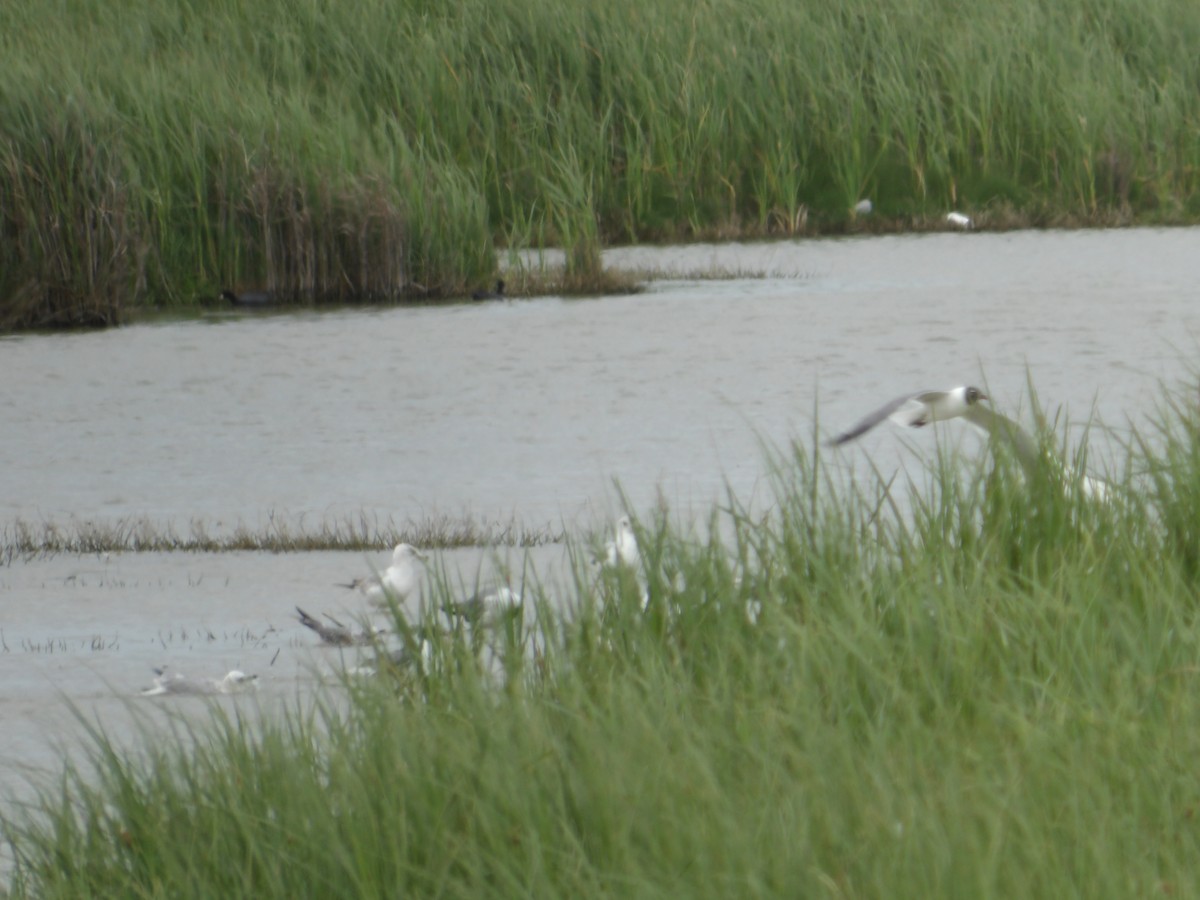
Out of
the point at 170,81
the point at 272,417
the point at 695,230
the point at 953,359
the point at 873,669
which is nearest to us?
the point at 873,669

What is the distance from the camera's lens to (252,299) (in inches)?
432

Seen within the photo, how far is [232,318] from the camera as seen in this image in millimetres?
10359

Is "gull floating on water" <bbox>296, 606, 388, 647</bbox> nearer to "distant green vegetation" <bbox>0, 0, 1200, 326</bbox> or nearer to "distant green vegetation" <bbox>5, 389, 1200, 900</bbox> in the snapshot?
"distant green vegetation" <bbox>5, 389, 1200, 900</bbox>

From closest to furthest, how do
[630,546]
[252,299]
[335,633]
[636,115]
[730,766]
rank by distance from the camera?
[730,766], [335,633], [630,546], [252,299], [636,115]

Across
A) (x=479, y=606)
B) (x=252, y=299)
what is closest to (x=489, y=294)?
(x=252, y=299)

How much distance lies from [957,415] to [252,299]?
7820 millimetres

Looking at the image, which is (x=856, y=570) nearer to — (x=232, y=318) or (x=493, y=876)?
(x=493, y=876)

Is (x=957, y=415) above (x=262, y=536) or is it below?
above

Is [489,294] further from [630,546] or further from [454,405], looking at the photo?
[630,546]

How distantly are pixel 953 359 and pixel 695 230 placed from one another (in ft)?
15.9

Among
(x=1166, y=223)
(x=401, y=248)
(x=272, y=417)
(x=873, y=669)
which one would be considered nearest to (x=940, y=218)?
(x=1166, y=223)

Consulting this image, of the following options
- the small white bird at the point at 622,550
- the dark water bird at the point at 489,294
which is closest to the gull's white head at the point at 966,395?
the small white bird at the point at 622,550

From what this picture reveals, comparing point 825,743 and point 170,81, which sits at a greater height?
point 170,81

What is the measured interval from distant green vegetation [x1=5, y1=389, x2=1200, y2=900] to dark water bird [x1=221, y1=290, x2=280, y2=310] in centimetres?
789
